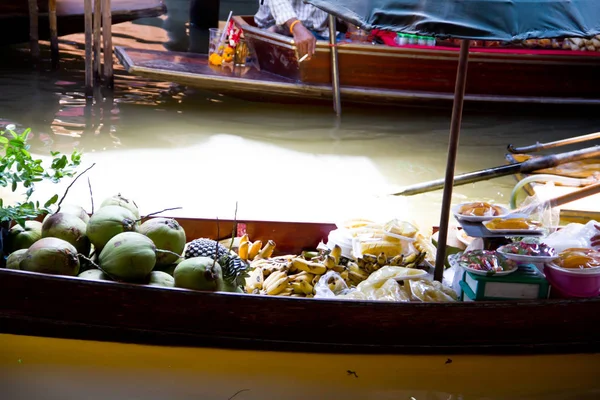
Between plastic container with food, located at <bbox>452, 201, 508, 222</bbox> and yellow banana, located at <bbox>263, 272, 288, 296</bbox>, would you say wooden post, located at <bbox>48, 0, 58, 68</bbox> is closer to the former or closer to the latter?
yellow banana, located at <bbox>263, 272, 288, 296</bbox>

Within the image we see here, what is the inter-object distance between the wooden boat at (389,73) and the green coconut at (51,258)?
16.3ft

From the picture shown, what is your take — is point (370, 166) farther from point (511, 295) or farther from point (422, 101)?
point (511, 295)

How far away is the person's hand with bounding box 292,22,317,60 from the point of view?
738 centimetres

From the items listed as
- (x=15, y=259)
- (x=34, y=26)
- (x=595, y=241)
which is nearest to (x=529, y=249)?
(x=595, y=241)

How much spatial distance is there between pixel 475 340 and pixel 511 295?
0.25 metres

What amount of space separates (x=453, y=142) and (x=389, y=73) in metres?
5.16

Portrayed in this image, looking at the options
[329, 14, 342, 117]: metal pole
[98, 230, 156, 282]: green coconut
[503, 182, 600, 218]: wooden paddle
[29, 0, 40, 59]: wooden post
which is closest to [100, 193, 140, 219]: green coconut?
[98, 230, 156, 282]: green coconut

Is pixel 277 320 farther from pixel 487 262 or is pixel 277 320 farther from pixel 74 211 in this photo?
pixel 74 211

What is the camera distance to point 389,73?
7949mm

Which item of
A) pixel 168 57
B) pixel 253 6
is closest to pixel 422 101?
pixel 168 57

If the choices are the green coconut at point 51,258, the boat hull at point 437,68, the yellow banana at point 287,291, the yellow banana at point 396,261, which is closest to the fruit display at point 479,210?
the yellow banana at point 396,261

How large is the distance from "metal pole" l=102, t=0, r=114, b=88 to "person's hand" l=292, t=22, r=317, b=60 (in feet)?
7.14

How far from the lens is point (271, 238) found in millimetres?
3785

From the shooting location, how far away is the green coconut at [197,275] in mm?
2748
